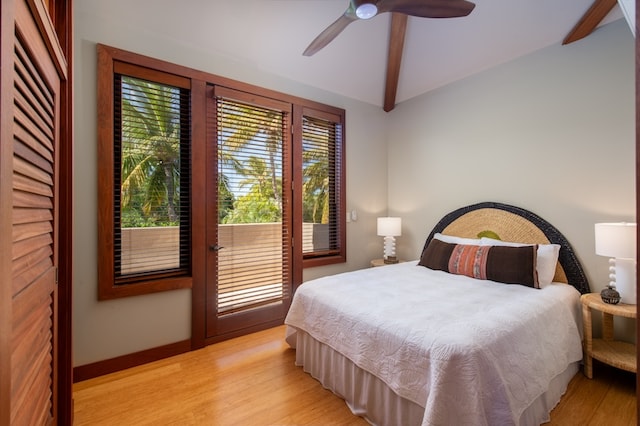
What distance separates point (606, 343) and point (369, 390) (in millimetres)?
1966

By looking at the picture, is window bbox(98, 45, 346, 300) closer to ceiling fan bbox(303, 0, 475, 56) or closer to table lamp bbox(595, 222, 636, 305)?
ceiling fan bbox(303, 0, 475, 56)

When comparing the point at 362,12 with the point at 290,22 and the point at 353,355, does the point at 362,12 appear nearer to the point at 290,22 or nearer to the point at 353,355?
the point at 290,22

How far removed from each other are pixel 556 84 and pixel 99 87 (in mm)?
3911

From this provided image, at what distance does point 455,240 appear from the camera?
3.08m

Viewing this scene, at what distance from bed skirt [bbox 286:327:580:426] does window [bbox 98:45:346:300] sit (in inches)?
47.6

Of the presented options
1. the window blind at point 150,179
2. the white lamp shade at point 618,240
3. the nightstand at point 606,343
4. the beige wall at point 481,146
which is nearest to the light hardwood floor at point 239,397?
the nightstand at point 606,343

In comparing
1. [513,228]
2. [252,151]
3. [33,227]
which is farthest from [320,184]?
[33,227]

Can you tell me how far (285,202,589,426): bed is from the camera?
134 centimetres

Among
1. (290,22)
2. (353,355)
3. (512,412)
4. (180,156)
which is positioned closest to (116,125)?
(180,156)

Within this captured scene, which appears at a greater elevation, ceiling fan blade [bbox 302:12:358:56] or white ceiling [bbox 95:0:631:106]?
white ceiling [bbox 95:0:631:106]

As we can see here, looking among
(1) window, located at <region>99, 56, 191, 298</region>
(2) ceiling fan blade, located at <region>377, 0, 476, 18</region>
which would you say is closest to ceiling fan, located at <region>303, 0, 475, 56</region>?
(2) ceiling fan blade, located at <region>377, 0, 476, 18</region>

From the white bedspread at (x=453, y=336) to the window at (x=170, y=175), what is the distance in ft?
3.56

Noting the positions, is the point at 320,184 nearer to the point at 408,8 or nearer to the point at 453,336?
the point at 408,8

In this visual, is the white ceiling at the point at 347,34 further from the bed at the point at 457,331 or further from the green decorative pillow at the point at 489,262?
the green decorative pillow at the point at 489,262
